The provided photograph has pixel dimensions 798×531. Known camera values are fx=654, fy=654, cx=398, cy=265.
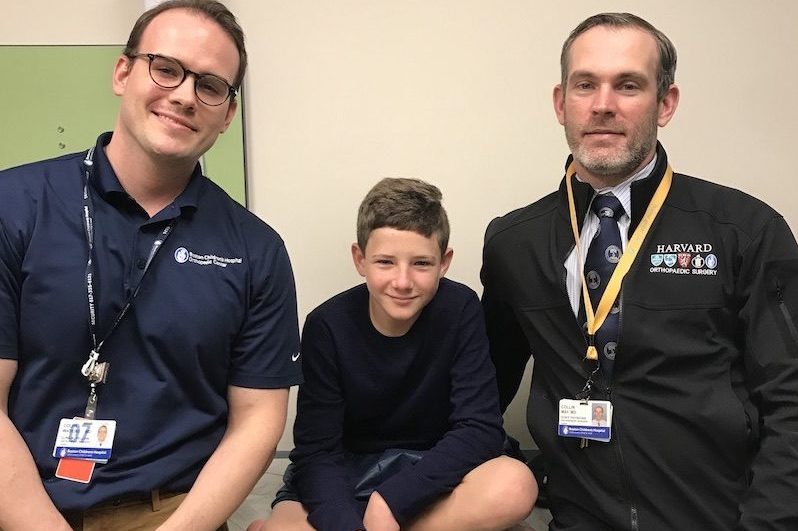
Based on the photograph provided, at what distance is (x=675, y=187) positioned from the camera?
1656mm

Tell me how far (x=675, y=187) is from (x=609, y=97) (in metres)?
0.29

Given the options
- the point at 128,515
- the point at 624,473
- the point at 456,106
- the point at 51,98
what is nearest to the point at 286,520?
the point at 128,515

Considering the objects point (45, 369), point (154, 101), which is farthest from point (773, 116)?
point (45, 369)

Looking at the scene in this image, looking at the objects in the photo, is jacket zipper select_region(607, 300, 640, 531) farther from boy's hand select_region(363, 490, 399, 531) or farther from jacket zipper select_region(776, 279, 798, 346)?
boy's hand select_region(363, 490, 399, 531)

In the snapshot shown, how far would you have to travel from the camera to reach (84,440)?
1329 millimetres

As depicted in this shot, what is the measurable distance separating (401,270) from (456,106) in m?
0.82

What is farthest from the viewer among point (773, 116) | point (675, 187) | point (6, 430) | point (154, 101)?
point (773, 116)

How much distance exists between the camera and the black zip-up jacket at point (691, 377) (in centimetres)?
148

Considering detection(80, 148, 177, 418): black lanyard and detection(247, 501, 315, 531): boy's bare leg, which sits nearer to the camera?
detection(80, 148, 177, 418): black lanyard

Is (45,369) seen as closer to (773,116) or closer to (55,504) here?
(55,504)

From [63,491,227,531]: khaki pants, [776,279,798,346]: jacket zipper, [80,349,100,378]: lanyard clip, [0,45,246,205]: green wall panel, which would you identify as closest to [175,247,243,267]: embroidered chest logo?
[80,349,100,378]: lanyard clip

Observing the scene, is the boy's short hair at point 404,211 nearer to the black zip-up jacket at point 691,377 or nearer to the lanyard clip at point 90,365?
the black zip-up jacket at point 691,377

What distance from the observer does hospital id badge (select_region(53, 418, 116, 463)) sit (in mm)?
1322

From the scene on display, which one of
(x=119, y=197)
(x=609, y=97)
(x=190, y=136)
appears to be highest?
(x=609, y=97)
